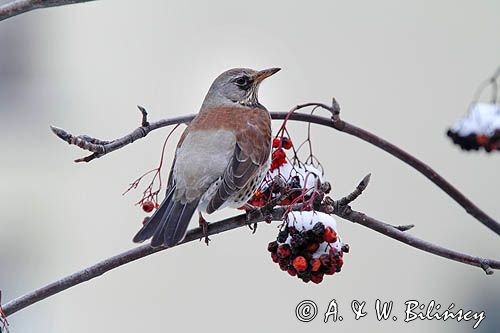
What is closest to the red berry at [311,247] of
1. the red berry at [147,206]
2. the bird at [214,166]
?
the bird at [214,166]

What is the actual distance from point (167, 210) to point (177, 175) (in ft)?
0.43

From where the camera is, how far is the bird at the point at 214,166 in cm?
128

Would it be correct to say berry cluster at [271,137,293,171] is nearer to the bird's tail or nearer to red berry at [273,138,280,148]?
red berry at [273,138,280,148]

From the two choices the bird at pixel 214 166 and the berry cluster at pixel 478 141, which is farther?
the bird at pixel 214 166

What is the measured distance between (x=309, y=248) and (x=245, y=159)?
0.93 feet

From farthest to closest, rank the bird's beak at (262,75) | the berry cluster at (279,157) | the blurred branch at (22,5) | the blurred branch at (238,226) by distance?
1. the bird's beak at (262,75)
2. the berry cluster at (279,157)
3. the blurred branch at (238,226)
4. the blurred branch at (22,5)

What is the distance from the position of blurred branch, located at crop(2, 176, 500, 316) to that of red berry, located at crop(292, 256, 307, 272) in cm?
7

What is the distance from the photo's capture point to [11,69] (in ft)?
12.3

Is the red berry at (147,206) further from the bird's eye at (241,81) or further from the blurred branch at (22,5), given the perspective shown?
the blurred branch at (22,5)

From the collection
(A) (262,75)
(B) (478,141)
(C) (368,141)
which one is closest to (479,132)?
(B) (478,141)

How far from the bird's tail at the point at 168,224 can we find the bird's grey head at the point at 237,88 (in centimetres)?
38

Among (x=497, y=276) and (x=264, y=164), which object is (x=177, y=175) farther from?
(x=497, y=276)

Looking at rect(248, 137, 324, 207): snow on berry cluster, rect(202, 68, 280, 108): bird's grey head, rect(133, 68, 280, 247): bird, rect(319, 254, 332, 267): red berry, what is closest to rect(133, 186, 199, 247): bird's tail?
rect(133, 68, 280, 247): bird

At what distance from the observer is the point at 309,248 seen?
47.0 inches
